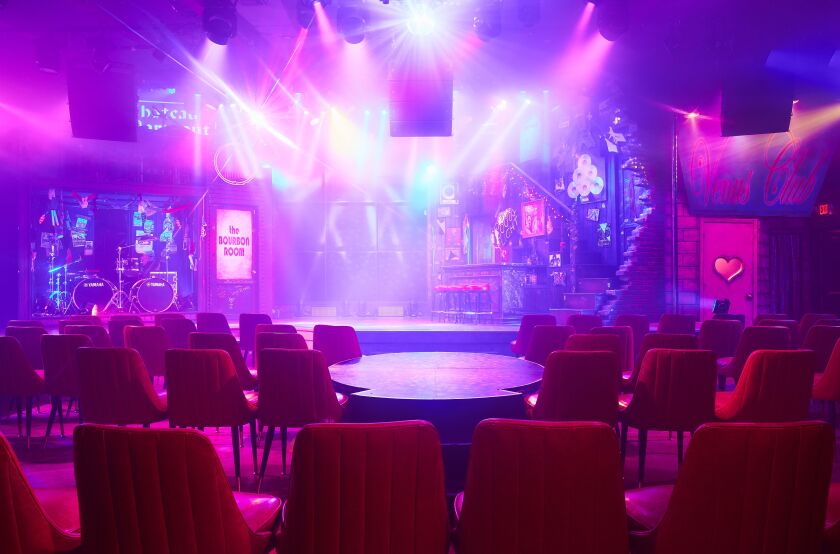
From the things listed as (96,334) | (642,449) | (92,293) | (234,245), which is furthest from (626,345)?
(92,293)

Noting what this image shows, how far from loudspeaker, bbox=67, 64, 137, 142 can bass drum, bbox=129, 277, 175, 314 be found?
4.35 metres

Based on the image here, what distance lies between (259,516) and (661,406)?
8.05ft

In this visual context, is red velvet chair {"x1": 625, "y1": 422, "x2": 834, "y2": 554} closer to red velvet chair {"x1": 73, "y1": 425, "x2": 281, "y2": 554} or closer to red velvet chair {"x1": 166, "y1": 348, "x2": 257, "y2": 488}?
red velvet chair {"x1": 73, "y1": 425, "x2": 281, "y2": 554}

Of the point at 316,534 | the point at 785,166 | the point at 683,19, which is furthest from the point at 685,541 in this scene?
the point at 785,166

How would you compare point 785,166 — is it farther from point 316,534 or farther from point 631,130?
point 316,534

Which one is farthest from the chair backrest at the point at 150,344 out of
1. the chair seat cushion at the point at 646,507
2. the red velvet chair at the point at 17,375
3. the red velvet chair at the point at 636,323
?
the red velvet chair at the point at 636,323

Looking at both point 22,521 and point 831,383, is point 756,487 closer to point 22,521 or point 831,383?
point 22,521

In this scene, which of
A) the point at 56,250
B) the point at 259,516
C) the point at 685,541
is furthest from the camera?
the point at 56,250

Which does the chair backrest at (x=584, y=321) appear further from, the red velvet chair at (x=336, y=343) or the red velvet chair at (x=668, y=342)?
the red velvet chair at (x=336, y=343)

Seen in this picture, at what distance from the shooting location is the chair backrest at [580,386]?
10.8 ft

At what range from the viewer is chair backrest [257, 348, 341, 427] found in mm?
3564

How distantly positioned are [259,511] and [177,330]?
406cm

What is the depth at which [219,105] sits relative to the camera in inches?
483

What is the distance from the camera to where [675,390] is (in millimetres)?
3492
